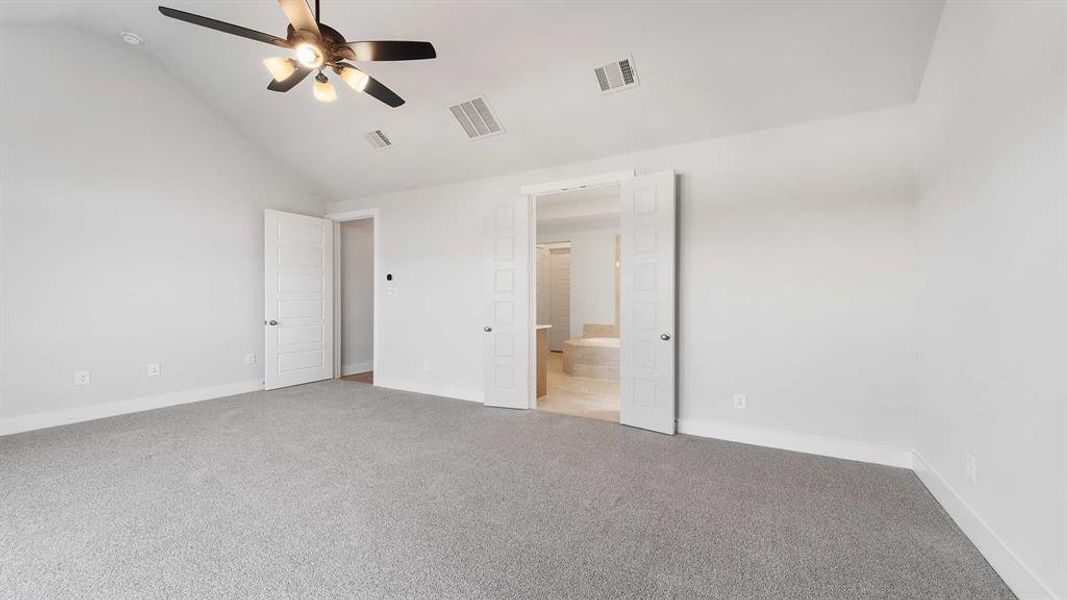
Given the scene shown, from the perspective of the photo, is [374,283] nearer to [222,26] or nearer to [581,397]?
[581,397]

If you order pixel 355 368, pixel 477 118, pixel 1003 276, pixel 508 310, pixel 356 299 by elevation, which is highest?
pixel 477 118

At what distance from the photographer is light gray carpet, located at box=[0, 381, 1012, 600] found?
166 cm

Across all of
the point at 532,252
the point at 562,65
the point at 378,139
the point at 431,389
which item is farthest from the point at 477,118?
the point at 431,389

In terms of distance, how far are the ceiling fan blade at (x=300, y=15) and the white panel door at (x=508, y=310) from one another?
2360 mm

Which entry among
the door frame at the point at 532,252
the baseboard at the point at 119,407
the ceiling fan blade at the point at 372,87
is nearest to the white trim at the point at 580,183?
the door frame at the point at 532,252

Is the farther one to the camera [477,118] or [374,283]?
[374,283]

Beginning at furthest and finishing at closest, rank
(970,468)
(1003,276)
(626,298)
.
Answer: (626,298) < (970,468) < (1003,276)

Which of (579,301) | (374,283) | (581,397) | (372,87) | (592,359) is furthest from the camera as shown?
(579,301)

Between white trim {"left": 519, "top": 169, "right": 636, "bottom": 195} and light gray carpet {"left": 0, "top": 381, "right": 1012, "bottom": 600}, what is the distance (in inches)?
90.2

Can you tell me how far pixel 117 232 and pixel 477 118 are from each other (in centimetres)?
364

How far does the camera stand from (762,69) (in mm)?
2807

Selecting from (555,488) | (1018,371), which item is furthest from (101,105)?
(1018,371)

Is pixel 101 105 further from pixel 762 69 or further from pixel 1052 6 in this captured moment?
pixel 1052 6

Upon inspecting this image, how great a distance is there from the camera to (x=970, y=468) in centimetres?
205
